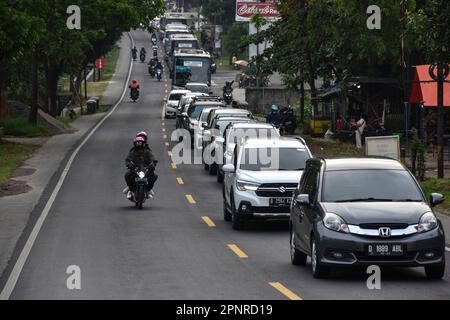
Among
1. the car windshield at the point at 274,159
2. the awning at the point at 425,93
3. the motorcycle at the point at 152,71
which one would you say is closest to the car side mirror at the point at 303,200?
the car windshield at the point at 274,159

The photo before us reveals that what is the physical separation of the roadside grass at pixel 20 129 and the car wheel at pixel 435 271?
40.4 meters

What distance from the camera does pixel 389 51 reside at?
49.9m

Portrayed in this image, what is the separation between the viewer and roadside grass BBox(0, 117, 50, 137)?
55.9m

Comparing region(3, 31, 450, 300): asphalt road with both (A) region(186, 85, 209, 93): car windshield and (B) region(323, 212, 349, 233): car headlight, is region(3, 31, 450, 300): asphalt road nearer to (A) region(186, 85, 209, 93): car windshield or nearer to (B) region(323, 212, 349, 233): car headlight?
(B) region(323, 212, 349, 233): car headlight

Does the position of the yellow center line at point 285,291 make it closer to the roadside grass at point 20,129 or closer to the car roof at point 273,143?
the car roof at point 273,143

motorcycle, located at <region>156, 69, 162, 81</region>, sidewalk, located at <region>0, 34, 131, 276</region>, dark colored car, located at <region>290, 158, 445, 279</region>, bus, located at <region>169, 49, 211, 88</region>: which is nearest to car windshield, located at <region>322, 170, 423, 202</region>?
dark colored car, located at <region>290, 158, 445, 279</region>

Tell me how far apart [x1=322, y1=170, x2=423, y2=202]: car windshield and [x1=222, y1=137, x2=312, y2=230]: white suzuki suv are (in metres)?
6.71

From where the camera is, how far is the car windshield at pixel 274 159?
26156mm

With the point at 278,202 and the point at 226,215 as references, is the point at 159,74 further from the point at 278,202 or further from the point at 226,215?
the point at 278,202

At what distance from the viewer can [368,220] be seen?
1683 cm

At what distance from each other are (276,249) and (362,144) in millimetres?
29206

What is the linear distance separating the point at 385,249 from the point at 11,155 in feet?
101
